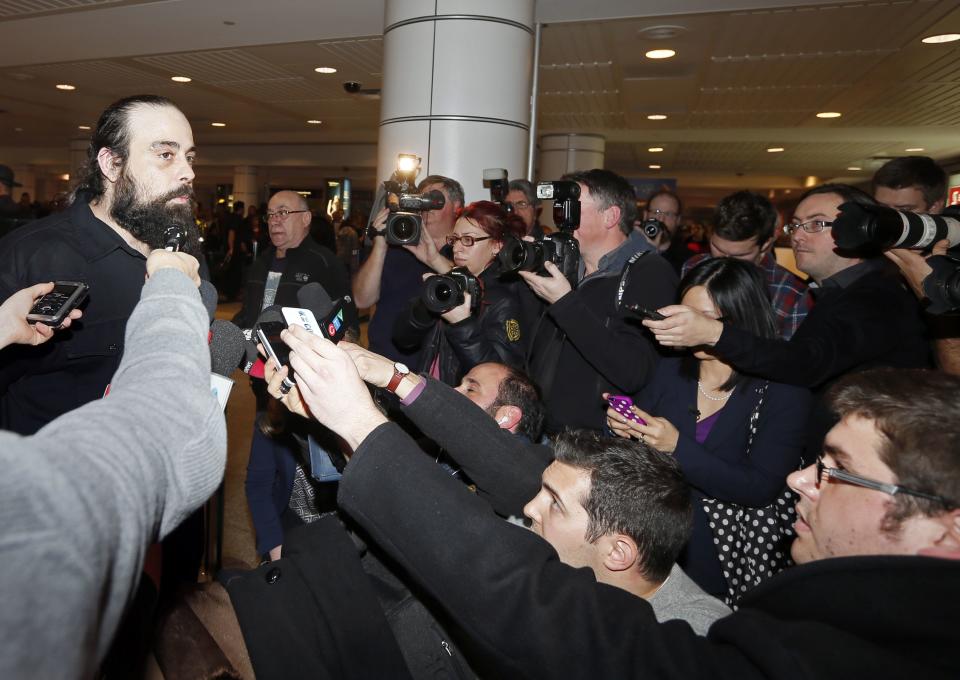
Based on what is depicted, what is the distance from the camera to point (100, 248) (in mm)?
1767

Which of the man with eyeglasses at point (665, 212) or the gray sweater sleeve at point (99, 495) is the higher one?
the man with eyeglasses at point (665, 212)

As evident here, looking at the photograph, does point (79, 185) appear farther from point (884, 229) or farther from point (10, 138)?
point (10, 138)

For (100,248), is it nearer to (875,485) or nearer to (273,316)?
(273,316)

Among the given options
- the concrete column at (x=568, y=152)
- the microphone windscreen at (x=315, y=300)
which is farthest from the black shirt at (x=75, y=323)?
the concrete column at (x=568, y=152)

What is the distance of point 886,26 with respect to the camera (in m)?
5.49

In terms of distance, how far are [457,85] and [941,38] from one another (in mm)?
4724

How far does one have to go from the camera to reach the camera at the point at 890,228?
185 centimetres

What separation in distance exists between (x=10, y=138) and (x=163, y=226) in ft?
63.4

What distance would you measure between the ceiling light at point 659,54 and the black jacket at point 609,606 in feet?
21.3

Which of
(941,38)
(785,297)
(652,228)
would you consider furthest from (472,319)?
(941,38)

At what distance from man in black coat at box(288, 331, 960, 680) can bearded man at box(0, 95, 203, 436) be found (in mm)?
989

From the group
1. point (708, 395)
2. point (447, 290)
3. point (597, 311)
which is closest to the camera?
point (708, 395)

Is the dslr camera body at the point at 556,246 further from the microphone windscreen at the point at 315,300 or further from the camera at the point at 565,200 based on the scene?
the microphone windscreen at the point at 315,300

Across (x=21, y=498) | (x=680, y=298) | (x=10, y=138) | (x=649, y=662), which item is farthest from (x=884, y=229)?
(x=10, y=138)
